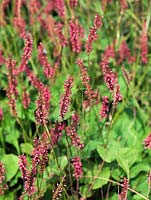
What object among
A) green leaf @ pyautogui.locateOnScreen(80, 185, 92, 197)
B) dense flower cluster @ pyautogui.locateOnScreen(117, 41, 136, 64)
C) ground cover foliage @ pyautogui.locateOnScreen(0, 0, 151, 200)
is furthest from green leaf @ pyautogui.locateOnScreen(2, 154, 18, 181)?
dense flower cluster @ pyautogui.locateOnScreen(117, 41, 136, 64)

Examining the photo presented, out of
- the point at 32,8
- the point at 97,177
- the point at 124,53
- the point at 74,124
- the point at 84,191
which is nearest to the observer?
the point at 74,124

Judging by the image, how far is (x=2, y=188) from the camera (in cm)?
172

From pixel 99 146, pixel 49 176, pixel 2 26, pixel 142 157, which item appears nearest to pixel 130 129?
pixel 142 157

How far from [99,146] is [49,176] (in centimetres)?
22

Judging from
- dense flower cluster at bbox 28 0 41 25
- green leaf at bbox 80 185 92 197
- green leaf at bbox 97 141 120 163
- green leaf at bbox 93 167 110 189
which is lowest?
green leaf at bbox 80 185 92 197

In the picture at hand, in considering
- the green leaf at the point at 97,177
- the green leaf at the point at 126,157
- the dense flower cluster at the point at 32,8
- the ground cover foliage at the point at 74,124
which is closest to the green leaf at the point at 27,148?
the ground cover foliage at the point at 74,124

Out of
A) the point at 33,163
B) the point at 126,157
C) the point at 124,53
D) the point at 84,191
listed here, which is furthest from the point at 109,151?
the point at 124,53

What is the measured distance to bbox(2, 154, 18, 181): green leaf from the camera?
6.13 feet

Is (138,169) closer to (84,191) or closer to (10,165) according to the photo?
(84,191)

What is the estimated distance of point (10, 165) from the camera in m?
1.89

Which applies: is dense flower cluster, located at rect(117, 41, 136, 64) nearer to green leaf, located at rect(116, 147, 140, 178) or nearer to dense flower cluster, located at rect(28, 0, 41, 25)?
dense flower cluster, located at rect(28, 0, 41, 25)

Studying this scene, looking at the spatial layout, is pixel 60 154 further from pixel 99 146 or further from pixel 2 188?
pixel 2 188

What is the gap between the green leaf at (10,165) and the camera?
1.87 metres

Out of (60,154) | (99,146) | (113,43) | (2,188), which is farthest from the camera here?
(113,43)
